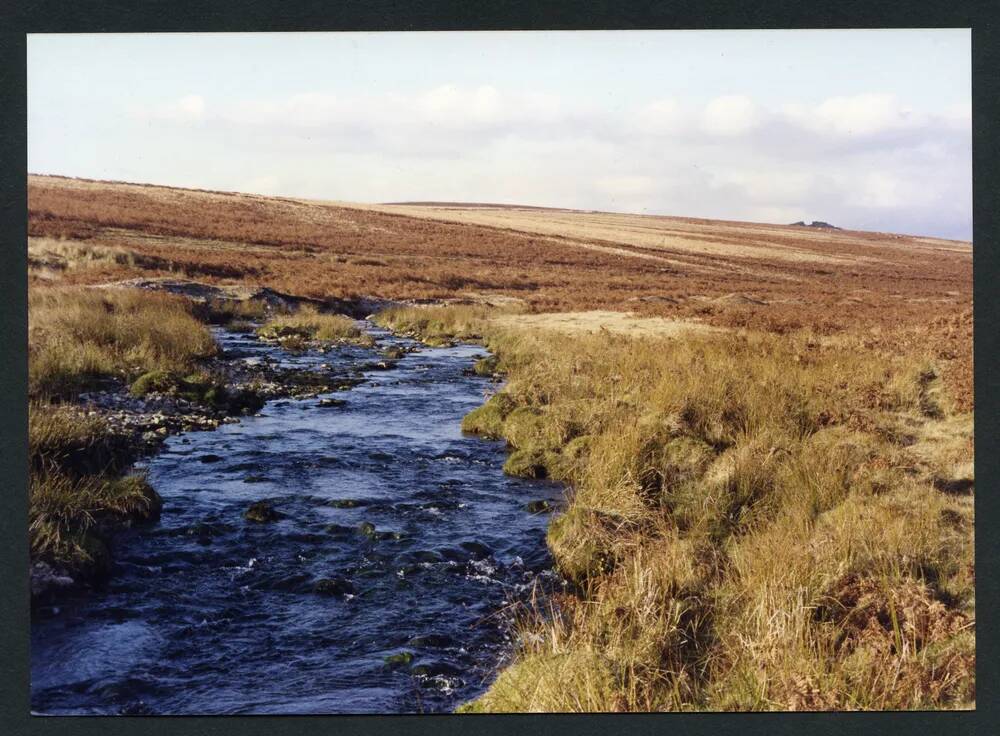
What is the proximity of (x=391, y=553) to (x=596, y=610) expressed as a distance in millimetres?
2064

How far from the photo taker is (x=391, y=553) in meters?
6.40

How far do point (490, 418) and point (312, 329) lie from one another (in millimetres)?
Answer: 3714

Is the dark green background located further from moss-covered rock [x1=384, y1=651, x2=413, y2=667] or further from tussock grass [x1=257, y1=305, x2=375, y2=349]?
tussock grass [x1=257, y1=305, x2=375, y2=349]

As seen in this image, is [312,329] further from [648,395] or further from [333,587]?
[333,587]

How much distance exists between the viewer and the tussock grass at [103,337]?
6672 mm

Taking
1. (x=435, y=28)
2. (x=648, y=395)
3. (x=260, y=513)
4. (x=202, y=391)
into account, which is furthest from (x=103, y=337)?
(x=648, y=395)

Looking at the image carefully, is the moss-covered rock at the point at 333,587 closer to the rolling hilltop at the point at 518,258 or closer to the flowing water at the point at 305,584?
the flowing water at the point at 305,584

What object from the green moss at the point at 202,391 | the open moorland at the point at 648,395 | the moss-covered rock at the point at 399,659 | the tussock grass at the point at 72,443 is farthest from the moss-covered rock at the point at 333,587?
the green moss at the point at 202,391

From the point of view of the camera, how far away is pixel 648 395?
8531mm

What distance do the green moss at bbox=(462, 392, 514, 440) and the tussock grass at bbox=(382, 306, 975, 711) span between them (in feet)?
0.06

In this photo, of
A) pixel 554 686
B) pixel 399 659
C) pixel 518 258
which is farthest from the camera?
pixel 518 258

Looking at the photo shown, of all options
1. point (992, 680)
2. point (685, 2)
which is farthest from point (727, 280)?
point (992, 680)

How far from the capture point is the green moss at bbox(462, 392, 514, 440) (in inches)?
357

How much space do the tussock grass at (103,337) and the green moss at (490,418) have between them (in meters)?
3.46
